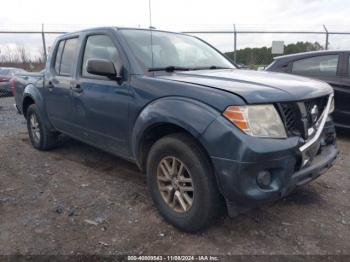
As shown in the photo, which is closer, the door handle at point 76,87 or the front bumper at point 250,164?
the front bumper at point 250,164

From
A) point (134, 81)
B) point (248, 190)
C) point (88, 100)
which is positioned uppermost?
point (134, 81)

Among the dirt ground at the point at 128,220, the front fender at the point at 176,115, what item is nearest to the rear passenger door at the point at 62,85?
the dirt ground at the point at 128,220

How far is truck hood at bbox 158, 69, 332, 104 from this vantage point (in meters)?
2.50

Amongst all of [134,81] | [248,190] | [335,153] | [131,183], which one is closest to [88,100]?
[134,81]

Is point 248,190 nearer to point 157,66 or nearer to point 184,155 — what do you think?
point 184,155

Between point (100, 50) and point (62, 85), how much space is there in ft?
2.92

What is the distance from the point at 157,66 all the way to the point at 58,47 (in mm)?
2141

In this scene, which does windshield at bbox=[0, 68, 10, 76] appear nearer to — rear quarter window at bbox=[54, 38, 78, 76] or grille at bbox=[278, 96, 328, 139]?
rear quarter window at bbox=[54, 38, 78, 76]

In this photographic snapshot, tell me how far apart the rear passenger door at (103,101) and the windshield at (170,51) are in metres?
0.21

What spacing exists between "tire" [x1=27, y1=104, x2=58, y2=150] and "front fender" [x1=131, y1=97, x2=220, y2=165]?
253 centimetres

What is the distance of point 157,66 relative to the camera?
334cm

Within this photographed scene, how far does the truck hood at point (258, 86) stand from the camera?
8.21 ft

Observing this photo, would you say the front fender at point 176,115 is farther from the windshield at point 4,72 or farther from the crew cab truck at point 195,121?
the windshield at point 4,72

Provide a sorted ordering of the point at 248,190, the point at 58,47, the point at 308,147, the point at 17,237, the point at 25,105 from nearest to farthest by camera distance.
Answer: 1. the point at 248,190
2. the point at 308,147
3. the point at 17,237
4. the point at 58,47
5. the point at 25,105
